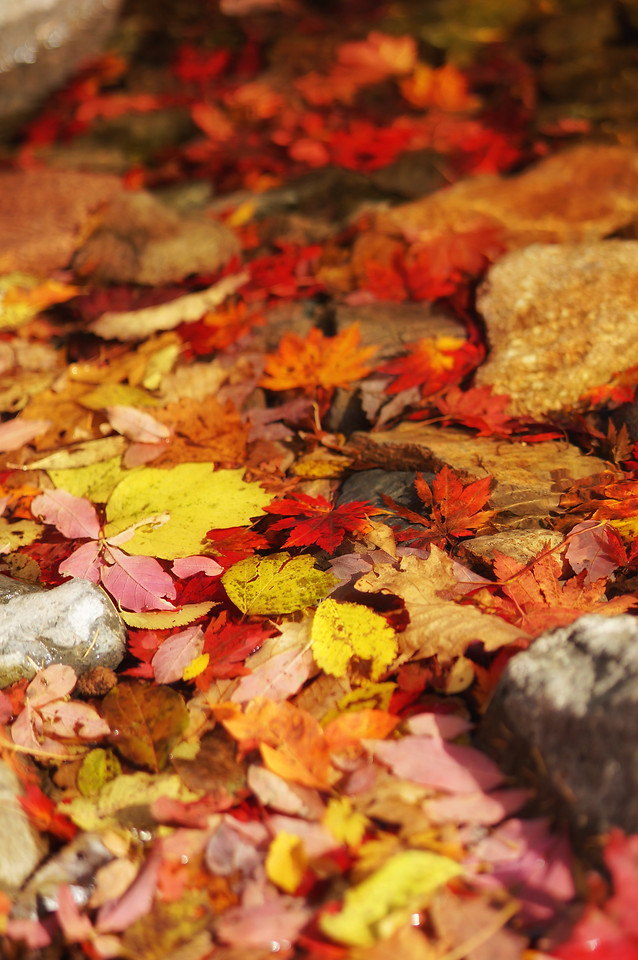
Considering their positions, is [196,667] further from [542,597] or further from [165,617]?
[542,597]

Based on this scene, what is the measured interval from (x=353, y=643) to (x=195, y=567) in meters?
0.52

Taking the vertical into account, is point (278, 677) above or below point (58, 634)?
below

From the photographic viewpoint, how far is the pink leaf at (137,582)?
1872 mm

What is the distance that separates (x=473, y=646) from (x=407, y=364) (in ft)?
4.08

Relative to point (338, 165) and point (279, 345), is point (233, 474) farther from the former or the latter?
point (338, 165)

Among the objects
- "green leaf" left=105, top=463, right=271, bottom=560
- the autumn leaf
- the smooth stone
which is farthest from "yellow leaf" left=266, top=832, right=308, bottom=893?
the smooth stone

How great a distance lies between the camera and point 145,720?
164 centimetres

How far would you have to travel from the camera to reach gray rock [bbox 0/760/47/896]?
54.2 inches

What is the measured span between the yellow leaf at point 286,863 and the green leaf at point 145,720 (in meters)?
0.36

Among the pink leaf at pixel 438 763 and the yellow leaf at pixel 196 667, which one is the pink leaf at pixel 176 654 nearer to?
the yellow leaf at pixel 196 667

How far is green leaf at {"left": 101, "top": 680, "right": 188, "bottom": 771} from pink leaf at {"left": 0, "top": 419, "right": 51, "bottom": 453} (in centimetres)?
116

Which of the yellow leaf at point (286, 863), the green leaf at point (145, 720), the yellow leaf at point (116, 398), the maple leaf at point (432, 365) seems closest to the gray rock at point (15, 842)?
the green leaf at point (145, 720)

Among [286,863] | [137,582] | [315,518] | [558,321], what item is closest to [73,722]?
[137,582]

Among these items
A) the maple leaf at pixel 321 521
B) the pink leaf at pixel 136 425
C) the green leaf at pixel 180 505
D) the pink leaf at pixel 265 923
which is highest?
the pink leaf at pixel 136 425
